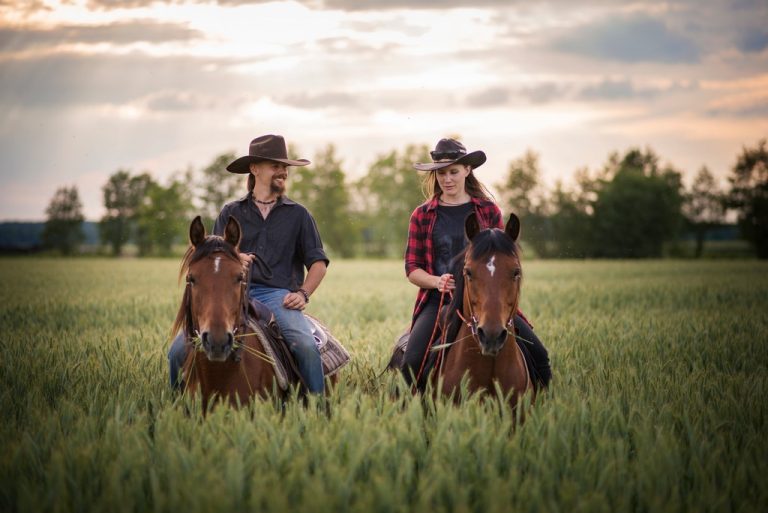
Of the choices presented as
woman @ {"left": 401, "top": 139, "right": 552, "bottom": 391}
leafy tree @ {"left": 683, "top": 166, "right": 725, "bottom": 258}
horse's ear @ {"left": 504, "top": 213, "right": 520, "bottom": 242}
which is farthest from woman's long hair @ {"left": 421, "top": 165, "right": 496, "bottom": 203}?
leafy tree @ {"left": 683, "top": 166, "right": 725, "bottom": 258}

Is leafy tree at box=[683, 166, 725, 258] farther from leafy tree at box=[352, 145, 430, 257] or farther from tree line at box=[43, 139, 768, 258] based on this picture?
leafy tree at box=[352, 145, 430, 257]

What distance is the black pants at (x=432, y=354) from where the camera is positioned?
5.73 m

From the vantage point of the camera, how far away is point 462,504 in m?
3.09

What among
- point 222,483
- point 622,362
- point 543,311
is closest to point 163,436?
point 222,483

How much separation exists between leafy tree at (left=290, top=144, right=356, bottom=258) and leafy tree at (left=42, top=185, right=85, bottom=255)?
115 feet

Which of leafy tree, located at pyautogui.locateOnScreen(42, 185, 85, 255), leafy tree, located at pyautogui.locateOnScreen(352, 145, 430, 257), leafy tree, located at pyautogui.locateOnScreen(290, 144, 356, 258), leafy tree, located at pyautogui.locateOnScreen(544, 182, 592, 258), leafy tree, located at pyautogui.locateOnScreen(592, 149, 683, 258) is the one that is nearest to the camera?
leafy tree, located at pyautogui.locateOnScreen(544, 182, 592, 258)

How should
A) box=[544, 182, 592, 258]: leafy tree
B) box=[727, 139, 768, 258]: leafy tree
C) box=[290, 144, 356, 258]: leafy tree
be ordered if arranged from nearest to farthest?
box=[727, 139, 768, 258]: leafy tree, box=[544, 182, 592, 258]: leafy tree, box=[290, 144, 356, 258]: leafy tree

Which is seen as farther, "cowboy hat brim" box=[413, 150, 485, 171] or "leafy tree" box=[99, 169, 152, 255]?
"leafy tree" box=[99, 169, 152, 255]

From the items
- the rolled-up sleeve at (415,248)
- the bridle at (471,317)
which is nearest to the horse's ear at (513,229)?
the bridle at (471,317)

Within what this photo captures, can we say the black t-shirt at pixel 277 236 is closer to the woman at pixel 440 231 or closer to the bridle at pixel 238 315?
the bridle at pixel 238 315

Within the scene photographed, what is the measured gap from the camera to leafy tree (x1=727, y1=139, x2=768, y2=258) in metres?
68.0

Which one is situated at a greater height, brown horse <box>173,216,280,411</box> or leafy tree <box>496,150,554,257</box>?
leafy tree <box>496,150,554,257</box>

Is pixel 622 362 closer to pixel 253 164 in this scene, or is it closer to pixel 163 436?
pixel 253 164

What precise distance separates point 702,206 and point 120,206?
322 ft
